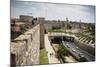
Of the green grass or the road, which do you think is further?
the road

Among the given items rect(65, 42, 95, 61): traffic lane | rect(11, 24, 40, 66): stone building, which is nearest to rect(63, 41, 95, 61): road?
rect(65, 42, 95, 61): traffic lane

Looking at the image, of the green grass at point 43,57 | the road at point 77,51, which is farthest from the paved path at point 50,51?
the road at point 77,51

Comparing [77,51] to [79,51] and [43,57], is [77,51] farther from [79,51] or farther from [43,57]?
[43,57]

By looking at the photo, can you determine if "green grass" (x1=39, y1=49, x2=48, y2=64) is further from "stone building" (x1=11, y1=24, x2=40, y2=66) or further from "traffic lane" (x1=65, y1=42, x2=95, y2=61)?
"traffic lane" (x1=65, y1=42, x2=95, y2=61)

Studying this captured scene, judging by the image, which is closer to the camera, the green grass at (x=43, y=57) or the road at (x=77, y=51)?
the green grass at (x=43, y=57)

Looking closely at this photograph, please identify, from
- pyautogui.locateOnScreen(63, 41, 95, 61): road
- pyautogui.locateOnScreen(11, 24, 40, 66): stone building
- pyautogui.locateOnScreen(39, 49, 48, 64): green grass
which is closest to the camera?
pyautogui.locateOnScreen(11, 24, 40, 66): stone building

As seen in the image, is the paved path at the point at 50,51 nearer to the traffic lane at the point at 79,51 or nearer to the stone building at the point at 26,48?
the stone building at the point at 26,48

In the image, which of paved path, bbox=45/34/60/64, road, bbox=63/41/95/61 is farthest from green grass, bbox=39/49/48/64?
road, bbox=63/41/95/61

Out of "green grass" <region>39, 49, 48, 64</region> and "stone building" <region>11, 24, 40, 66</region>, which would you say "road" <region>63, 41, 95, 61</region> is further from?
"stone building" <region>11, 24, 40, 66</region>

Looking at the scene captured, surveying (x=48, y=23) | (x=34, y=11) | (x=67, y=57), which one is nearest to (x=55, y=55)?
(x=67, y=57)

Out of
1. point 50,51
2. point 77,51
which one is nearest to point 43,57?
point 50,51

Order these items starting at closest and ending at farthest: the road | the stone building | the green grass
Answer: the stone building
the green grass
the road

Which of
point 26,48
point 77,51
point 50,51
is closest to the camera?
point 26,48
